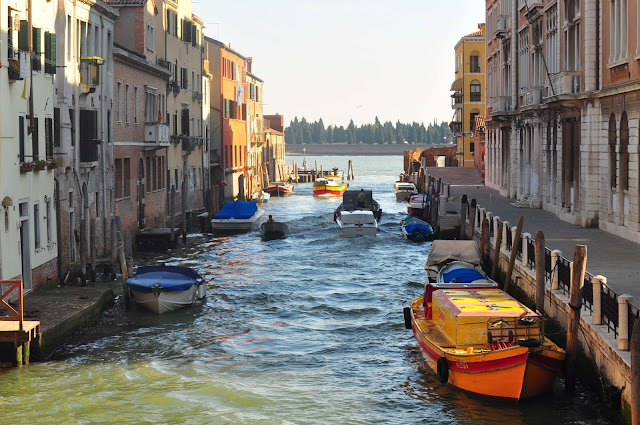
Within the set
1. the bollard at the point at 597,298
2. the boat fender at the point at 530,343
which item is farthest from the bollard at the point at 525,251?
the boat fender at the point at 530,343

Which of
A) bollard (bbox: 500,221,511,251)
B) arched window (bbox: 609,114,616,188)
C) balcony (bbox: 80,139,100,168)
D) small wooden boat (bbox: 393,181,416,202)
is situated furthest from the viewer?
small wooden boat (bbox: 393,181,416,202)

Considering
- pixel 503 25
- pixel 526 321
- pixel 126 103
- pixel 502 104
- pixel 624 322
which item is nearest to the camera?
pixel 624 322

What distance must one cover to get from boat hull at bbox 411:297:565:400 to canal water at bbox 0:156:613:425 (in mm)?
224

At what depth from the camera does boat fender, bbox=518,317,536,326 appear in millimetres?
15203

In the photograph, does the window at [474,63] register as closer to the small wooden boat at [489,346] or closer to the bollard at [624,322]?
the small wooden boat at [489,346]

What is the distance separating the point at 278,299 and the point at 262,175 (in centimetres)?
5249

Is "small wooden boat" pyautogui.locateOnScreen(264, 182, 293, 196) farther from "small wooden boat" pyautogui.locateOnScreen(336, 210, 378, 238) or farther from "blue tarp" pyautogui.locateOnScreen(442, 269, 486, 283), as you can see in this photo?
"blue tarp" pyautogui.locateOnScreen(442, 269, 486, 283)

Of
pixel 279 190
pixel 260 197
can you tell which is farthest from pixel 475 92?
pixel 260 197

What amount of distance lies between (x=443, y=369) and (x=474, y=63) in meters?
63.3

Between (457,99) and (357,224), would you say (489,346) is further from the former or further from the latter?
(457,99)

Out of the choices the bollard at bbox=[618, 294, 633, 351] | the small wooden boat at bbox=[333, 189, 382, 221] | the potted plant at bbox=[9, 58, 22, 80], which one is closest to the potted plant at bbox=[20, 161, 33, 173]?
the potted plant at bbox=[9, 58, 22, 80]

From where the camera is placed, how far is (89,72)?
27.2 meters

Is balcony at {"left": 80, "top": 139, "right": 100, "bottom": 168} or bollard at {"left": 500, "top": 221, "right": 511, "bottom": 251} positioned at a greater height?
balcony at {"left": 80, "top": 139, "right": 100, "bottom": 168}

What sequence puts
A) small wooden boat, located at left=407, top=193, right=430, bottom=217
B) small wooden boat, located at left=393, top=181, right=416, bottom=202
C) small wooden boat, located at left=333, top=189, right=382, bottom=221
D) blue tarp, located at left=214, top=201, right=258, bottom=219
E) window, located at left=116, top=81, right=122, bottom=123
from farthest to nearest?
small wooden boat, located at left=393, top=181, right=416, bottom=202
small wooden boat, located at left=407, top=193, right=430, bottom=217
small wooden boat, located at left=333, top=189, right=382, bottom=221
blue tarp, located at left=214, top=201, right=258, bottom=219
window, located at left=116, top=81, right=122, bottom=123
